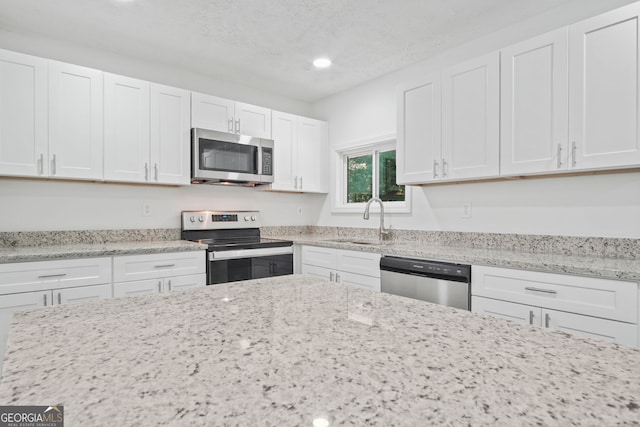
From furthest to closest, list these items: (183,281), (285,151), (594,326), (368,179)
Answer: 1. (368,179)
2. (285,151)
3. (183,281)
4. (594,326)

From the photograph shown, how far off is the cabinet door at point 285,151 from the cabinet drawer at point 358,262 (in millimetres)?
1079

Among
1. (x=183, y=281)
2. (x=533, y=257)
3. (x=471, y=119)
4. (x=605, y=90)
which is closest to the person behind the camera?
(x=605, y=90)

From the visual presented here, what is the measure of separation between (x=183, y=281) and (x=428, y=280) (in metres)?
1.83

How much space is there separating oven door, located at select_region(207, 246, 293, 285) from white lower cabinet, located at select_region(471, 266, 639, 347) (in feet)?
5.77

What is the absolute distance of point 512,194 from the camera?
8.49 feet

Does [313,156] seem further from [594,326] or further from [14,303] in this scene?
[594,326]

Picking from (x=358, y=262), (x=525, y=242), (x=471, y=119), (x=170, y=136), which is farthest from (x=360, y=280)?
(x=170, y=136)

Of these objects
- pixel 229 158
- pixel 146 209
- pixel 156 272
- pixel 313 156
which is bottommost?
pixel 156 272

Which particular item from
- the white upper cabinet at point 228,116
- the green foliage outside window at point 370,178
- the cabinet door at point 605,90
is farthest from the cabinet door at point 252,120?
the cabinet door at point 605,90

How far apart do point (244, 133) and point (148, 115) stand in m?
0.87

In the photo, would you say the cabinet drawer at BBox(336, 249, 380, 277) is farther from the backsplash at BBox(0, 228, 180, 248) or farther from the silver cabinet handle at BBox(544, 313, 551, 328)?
the backsplash at BBox(0, 228, 180, 248)

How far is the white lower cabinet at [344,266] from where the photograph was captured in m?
2.77

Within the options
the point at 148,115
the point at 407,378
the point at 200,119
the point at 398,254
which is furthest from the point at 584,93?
the point at 148,115

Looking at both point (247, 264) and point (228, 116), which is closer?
point (247, 264)
